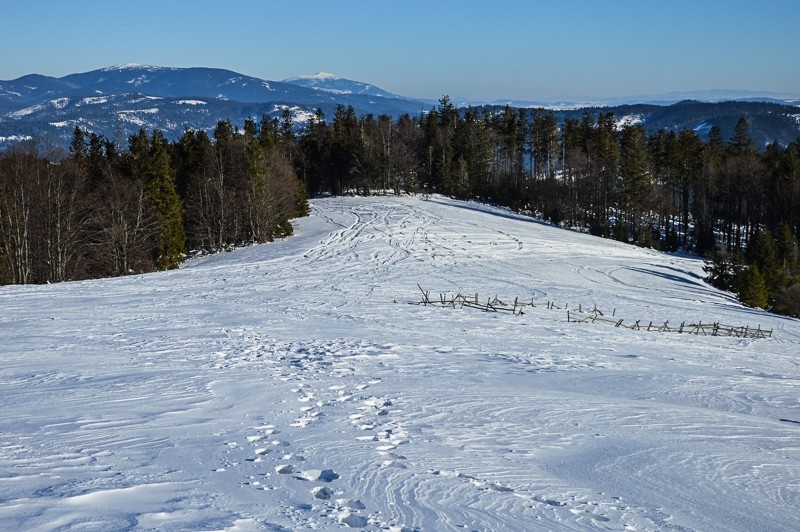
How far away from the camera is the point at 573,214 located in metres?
75.4

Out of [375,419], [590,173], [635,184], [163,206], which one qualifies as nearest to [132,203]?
[163,206]

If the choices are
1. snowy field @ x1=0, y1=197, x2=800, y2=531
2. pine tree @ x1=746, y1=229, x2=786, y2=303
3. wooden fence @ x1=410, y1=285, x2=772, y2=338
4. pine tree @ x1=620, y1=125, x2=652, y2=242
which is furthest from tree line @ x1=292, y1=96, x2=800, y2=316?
snowy field @ x1=0, y1=197, x2=800, y2=531

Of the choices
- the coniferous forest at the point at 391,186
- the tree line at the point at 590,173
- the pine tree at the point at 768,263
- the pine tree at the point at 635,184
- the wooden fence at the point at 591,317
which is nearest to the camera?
the wooden fence at the point at 591,317

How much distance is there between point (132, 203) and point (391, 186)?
4718 centimetres

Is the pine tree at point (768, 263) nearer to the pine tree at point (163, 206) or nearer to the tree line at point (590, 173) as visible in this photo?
the tree line at point (590, 173)

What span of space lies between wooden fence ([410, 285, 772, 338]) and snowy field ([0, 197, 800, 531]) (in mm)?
1010

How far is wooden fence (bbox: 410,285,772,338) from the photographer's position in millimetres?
26406

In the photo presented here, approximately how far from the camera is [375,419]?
1070cm

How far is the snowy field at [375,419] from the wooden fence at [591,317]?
101 centimetres

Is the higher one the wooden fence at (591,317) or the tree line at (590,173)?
the tree line at (590,173)

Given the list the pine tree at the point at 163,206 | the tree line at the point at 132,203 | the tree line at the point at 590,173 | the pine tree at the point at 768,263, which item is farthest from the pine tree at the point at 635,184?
the pine tree at the point at 163,206

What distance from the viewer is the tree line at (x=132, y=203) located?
39.2 m

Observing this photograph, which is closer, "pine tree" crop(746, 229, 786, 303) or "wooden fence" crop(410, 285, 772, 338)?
"wooden fence" crop(410, 285, 772, 338)

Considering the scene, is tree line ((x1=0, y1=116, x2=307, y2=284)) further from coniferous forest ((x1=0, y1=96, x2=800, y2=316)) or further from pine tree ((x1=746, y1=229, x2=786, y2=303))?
pine tree ((x1=746, y1=229, x2=786, y2=303))
